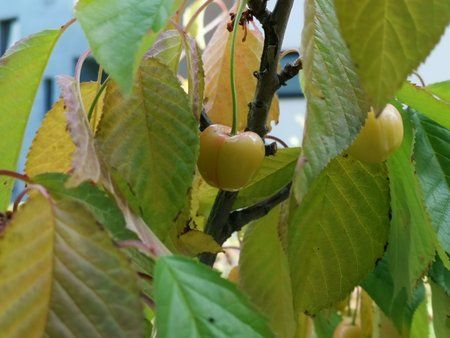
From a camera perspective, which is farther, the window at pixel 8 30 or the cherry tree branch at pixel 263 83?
the window at pixel 8 30

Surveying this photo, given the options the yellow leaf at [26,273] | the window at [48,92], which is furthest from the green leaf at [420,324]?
the window at [48,92]

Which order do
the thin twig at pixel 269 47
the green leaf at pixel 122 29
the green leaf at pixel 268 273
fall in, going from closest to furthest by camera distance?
the green leaf at pixel 122 29 < the thin twig at pixel 269 47 < the green leaf at pixel 268 273

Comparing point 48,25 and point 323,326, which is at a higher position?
point 323,326

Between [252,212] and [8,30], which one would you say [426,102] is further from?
[8,30]

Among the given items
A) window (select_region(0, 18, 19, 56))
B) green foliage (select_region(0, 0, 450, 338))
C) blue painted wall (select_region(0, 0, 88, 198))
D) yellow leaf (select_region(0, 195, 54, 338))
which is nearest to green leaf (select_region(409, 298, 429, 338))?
green foliage (select_region(0, 0, 450, 338))

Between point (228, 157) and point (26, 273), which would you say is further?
point (228, 157)

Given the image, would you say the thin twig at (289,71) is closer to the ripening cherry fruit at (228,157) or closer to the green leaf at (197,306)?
the ripening cherry fruit at (228,157)

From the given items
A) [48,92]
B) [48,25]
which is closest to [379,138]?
[48,92]
